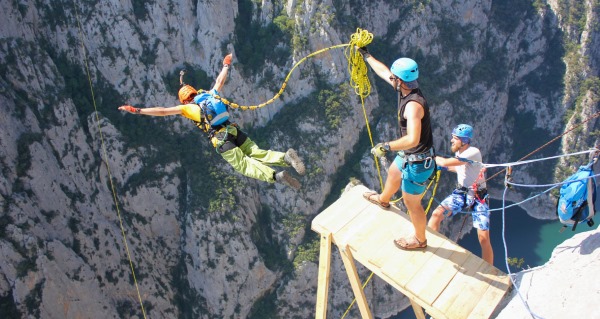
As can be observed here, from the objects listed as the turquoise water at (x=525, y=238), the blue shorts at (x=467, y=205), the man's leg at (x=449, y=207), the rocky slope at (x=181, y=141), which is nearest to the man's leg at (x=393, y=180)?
the man's leg at (x=449, y=207)

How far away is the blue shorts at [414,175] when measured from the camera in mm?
6434

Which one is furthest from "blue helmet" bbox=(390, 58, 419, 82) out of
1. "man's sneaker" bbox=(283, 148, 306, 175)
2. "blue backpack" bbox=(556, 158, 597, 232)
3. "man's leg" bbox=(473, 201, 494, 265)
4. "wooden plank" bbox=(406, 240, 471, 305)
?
"man's sneaker" bbox=(283, 148, 306, 175)

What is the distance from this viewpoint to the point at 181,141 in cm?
3173

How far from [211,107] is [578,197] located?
7517mm

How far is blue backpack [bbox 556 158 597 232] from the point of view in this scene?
5848 millimetres

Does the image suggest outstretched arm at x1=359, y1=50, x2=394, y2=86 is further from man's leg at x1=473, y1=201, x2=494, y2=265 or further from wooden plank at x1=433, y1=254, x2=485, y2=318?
man's leg at x1=473, y1=201, x2=494, y2=265

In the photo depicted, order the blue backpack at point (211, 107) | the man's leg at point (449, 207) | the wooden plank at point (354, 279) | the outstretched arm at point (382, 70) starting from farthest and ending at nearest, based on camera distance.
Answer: the blue backpack at point (211, 107), the man's leg at point (449, 207), the wooden plank at point (354, 279), the outstretched arm at point (382, 70)

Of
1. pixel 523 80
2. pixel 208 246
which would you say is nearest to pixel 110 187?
pixel 208 246

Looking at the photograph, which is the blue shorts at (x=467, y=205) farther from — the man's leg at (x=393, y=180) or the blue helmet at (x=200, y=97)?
the blue helmet at (x=200, y=97)

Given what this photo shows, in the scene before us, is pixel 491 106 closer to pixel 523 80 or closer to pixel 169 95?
pixel 523 80

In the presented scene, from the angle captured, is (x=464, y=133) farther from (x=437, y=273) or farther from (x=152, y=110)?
(x=152, y=110)

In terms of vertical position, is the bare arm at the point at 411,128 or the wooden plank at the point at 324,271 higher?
the bare arm at the point at 411,128

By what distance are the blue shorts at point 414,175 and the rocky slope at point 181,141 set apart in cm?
2239

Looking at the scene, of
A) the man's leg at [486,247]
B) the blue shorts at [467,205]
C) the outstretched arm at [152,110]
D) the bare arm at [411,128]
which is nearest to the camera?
the bare arm at [411,128]
